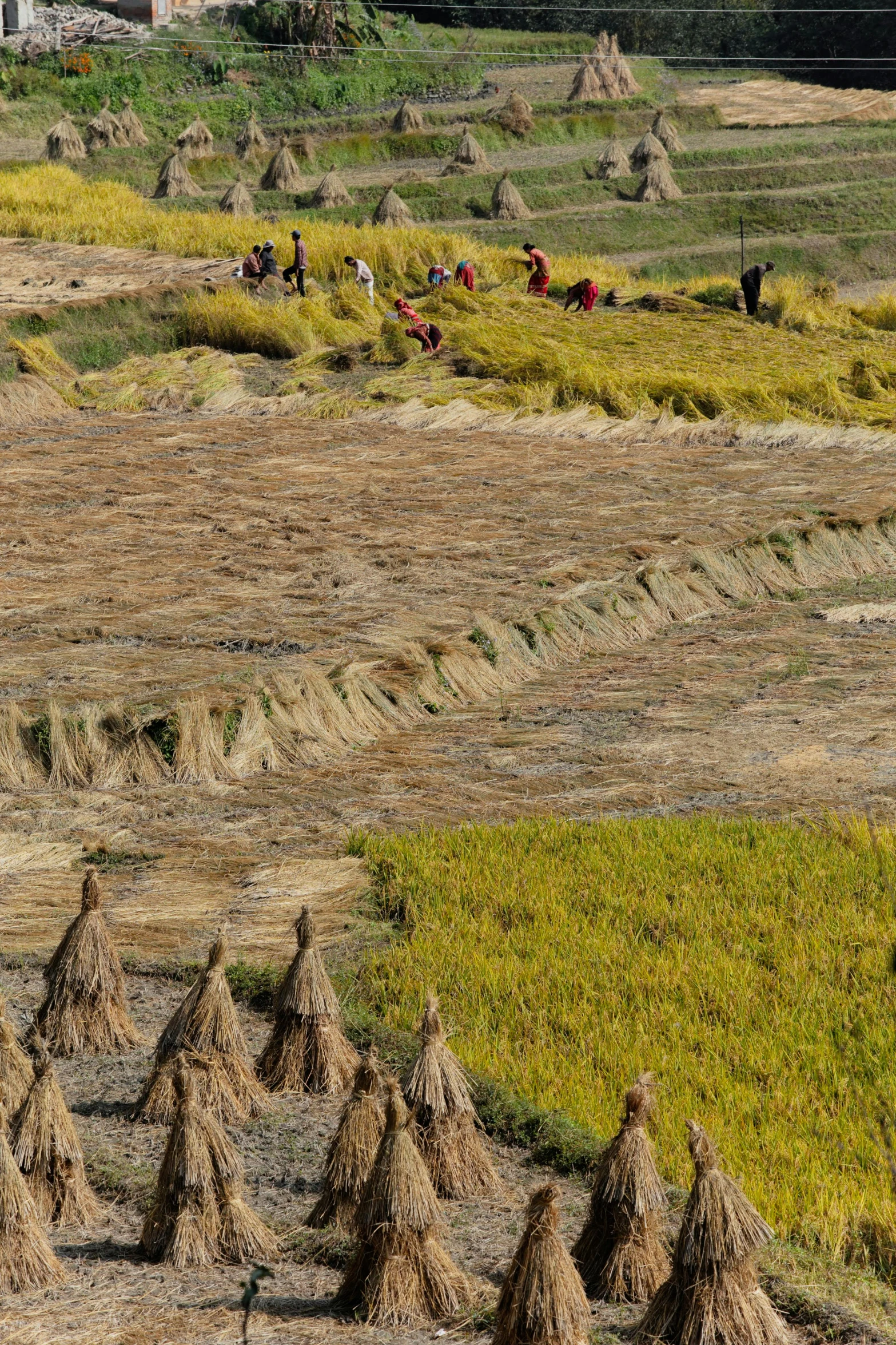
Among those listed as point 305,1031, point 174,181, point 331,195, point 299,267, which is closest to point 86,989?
point 305,1031

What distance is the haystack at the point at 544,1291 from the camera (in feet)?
12.4

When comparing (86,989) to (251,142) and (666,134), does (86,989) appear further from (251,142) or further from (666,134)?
(666,134)

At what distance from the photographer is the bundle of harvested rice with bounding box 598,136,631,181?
94.9 feet

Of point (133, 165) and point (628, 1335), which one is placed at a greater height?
point (133, 165)

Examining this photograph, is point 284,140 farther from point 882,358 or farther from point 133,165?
point 882,358

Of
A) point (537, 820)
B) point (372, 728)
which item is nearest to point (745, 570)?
point (372, 728)

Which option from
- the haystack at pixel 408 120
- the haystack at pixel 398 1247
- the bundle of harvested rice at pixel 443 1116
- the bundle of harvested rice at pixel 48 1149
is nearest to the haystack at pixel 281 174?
the haystack at pixel 408 120

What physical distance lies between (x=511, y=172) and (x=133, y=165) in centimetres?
645

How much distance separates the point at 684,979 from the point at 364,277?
49.7 feet

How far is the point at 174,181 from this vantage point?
26875mm

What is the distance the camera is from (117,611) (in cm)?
1037

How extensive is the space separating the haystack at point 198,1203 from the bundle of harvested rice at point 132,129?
89.3 feet

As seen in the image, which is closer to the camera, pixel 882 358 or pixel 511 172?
pixel 882 358

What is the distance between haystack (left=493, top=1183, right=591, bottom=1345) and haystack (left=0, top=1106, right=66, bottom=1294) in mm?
1285
